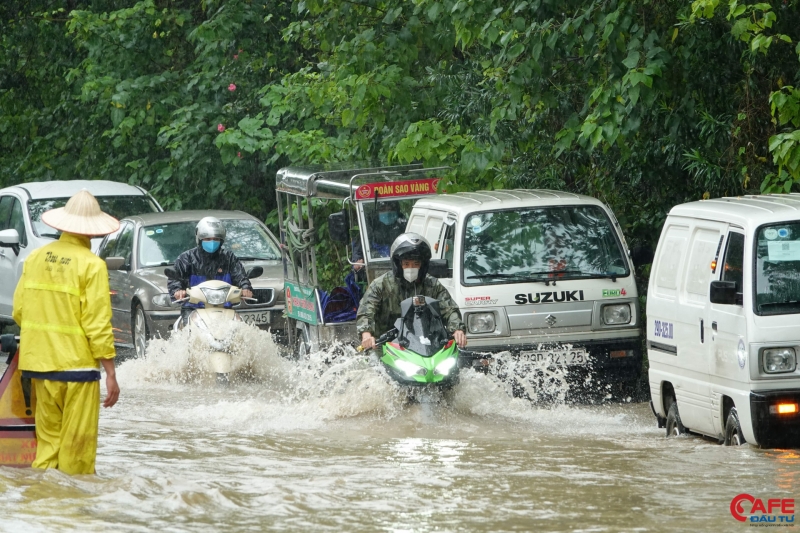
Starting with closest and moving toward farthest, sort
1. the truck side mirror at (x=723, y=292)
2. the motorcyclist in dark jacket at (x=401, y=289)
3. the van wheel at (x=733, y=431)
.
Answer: the truck side mirror at (x=723, y=292), the van wheel at (x=733, y=431), the motorcyclist in dark jacket at (x=401, y=289)

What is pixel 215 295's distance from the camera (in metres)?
15.1

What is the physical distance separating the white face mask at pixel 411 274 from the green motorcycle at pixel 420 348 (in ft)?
1.25

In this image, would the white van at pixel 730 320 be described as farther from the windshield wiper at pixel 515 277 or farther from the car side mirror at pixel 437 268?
the windshield wiper at pixel 515 277

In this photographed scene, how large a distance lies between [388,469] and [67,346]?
7.31 feet

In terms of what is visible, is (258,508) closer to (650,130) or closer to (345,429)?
(345,429)

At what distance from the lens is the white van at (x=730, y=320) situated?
920 cm

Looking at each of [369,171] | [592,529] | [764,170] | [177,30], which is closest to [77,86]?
[177,30]

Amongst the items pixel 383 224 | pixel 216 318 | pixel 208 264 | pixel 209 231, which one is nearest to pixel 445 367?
pixel 383 224

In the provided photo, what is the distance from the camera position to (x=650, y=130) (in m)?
14.2

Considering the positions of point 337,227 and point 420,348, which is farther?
point 337,227

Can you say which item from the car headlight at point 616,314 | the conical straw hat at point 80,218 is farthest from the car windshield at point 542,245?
the conical straw hat at point 80,218

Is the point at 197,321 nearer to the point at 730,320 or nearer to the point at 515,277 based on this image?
the point at 515,277
